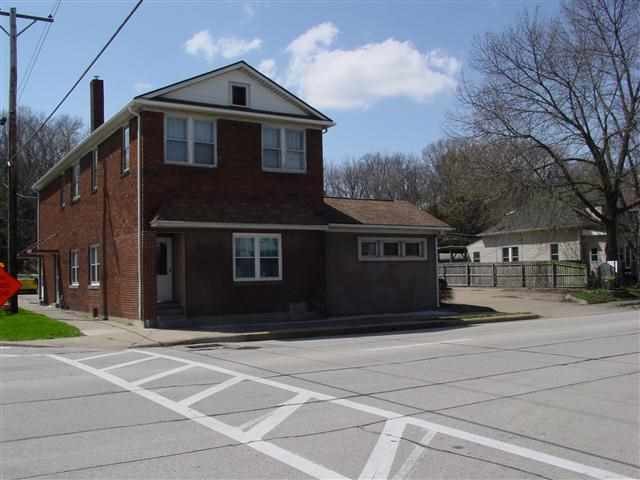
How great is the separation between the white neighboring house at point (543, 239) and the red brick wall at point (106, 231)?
776 inches

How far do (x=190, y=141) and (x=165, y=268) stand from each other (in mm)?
4091

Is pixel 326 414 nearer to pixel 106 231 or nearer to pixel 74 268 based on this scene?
pixel 106 231

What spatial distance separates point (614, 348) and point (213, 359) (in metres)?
8.37

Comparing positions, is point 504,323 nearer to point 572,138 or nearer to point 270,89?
point 270,89

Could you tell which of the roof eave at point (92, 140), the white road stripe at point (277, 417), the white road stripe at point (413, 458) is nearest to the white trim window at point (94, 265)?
the roof eave at point (92, 140)

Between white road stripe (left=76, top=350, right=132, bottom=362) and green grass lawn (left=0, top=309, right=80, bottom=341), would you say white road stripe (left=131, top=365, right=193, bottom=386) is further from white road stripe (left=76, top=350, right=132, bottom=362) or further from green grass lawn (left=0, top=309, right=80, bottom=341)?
green grass lawn (left=0, top=309, right=80, bottom=341)

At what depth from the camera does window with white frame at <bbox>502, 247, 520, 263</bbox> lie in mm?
44619

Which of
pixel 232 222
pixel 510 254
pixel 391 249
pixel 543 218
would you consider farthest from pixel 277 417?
pixel 510 254

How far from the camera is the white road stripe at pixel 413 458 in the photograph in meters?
5.54

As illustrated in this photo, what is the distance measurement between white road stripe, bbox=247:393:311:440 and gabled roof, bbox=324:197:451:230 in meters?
13.3

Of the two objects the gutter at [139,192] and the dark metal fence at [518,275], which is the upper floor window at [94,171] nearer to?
the gutter at [139,192]

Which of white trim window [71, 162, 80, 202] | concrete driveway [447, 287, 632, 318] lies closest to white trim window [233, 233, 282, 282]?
concrete driveway [447, 287, 632, 318]

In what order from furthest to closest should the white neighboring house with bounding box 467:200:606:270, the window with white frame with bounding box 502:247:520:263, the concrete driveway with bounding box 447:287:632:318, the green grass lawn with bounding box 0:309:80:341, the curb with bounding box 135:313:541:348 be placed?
1. the window with white frame with bounding box 502:247:520:263
2. the white neighboring house with bounding box 467:200:606:270
3. the concrete driveway with bounding box 447:287:632:318
4. the green grass lawn with bounding box 0:309:80:341
5. the curb with bounding box 135:313:541:348

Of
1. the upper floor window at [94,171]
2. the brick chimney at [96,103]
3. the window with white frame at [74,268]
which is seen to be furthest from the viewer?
the brick chimney at [96,103]
